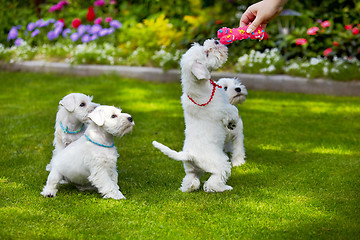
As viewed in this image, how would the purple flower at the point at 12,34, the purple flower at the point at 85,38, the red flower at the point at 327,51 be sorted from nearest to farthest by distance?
the red flower at the point at 327,51, the purple flower at the point at 85,38, the purple flower at the point at 12,34

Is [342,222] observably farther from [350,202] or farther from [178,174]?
[178,174]

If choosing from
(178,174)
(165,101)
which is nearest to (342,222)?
(178,174)

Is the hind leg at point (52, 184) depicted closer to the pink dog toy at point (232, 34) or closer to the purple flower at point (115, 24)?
the pink dog toy at point (232, 34)

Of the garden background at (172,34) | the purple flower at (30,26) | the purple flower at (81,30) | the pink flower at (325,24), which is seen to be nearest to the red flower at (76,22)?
the garden background at (172,34)

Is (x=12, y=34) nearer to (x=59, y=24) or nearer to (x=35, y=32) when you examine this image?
(x=35, y=32)

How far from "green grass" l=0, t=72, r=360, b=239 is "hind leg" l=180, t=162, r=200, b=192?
0.08 metres

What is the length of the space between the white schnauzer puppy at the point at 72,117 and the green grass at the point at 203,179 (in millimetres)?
489

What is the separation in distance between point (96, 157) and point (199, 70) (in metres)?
1.21

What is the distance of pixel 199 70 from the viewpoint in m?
4.66

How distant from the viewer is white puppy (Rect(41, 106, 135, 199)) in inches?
187

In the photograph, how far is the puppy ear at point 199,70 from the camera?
465 centimetres

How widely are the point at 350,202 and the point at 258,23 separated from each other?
6.06 feet

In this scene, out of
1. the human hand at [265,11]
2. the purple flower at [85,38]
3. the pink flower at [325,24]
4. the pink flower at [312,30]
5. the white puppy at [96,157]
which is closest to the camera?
the white puppy at [96,157]

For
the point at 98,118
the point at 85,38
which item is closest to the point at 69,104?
the point at 98,118
